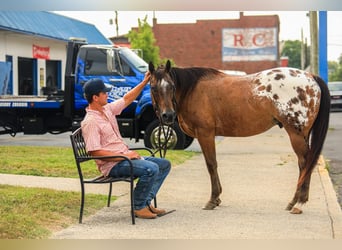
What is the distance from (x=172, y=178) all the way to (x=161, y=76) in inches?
142

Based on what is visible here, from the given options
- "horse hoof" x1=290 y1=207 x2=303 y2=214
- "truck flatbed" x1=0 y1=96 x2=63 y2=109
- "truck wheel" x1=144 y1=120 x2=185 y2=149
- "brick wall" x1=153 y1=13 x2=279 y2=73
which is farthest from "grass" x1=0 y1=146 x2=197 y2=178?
"brick wall" x1=153 y1=13 x2=279 y2=73

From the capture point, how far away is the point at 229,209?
25.7ft

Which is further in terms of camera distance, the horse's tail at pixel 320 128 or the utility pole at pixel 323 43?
the utility pole at pixel 323 43

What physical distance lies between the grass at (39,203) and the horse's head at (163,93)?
1.49 m

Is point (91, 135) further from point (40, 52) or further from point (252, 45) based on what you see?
point (252, 45)

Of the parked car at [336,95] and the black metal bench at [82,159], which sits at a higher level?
the parked car at [336,95]

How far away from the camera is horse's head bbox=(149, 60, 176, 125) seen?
7.00 metres

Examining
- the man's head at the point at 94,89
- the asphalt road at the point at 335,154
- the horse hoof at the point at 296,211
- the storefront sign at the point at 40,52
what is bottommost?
the asphalt road at the point at 335,154

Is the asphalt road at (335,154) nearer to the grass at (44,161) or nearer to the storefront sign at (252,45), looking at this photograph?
the grass at (44,161)

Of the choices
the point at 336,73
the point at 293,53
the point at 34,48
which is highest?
the point at 293,53

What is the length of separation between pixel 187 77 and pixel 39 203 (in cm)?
226

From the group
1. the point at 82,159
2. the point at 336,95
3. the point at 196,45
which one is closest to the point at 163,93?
the point at 82,159

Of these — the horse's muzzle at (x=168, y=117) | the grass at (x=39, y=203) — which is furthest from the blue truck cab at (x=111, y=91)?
the horse's muzzle at (x=168, y=117)

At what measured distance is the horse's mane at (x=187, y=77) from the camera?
749 cm
